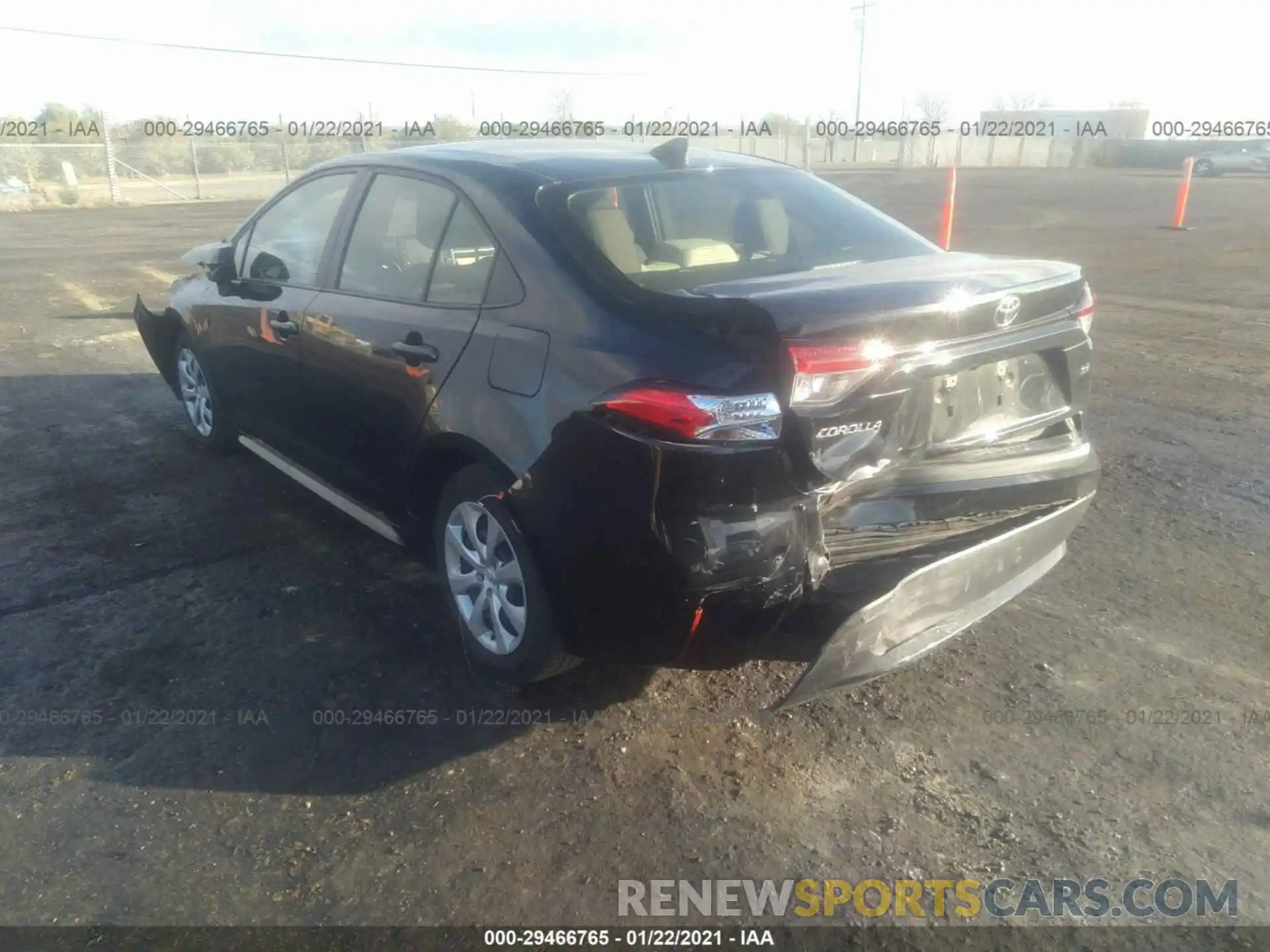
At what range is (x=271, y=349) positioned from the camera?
14.6 ft

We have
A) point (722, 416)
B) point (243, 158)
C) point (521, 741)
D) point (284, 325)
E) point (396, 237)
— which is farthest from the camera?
point (243, 158)

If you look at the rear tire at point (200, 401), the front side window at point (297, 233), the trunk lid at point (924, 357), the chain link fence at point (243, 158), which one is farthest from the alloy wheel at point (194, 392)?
the chain link fence at point (243, 158)

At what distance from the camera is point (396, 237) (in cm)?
378

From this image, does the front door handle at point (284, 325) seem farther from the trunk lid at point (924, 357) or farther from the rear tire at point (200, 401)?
the trunk lid at point (924, 357)

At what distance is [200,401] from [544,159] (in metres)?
3.04

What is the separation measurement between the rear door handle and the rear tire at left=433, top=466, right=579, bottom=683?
1.30 feet

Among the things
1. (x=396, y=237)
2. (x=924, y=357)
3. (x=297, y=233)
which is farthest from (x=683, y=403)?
(x=297, y=233)

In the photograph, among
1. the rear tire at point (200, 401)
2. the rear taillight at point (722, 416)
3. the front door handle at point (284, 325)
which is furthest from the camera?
the rear tire at point (200, 401)

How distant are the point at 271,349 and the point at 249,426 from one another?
2.12 ft

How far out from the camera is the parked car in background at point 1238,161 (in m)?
35.6

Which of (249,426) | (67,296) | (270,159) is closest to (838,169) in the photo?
(270,159)

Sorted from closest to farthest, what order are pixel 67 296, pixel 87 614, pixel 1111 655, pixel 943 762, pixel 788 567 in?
pixel 788 567 < pixel 943 762 < pixel 1111 655 < pixel 87 614 < pixel 67 296

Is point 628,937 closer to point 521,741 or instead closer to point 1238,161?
point 521,741

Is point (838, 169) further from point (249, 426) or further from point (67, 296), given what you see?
point (249, 426)
